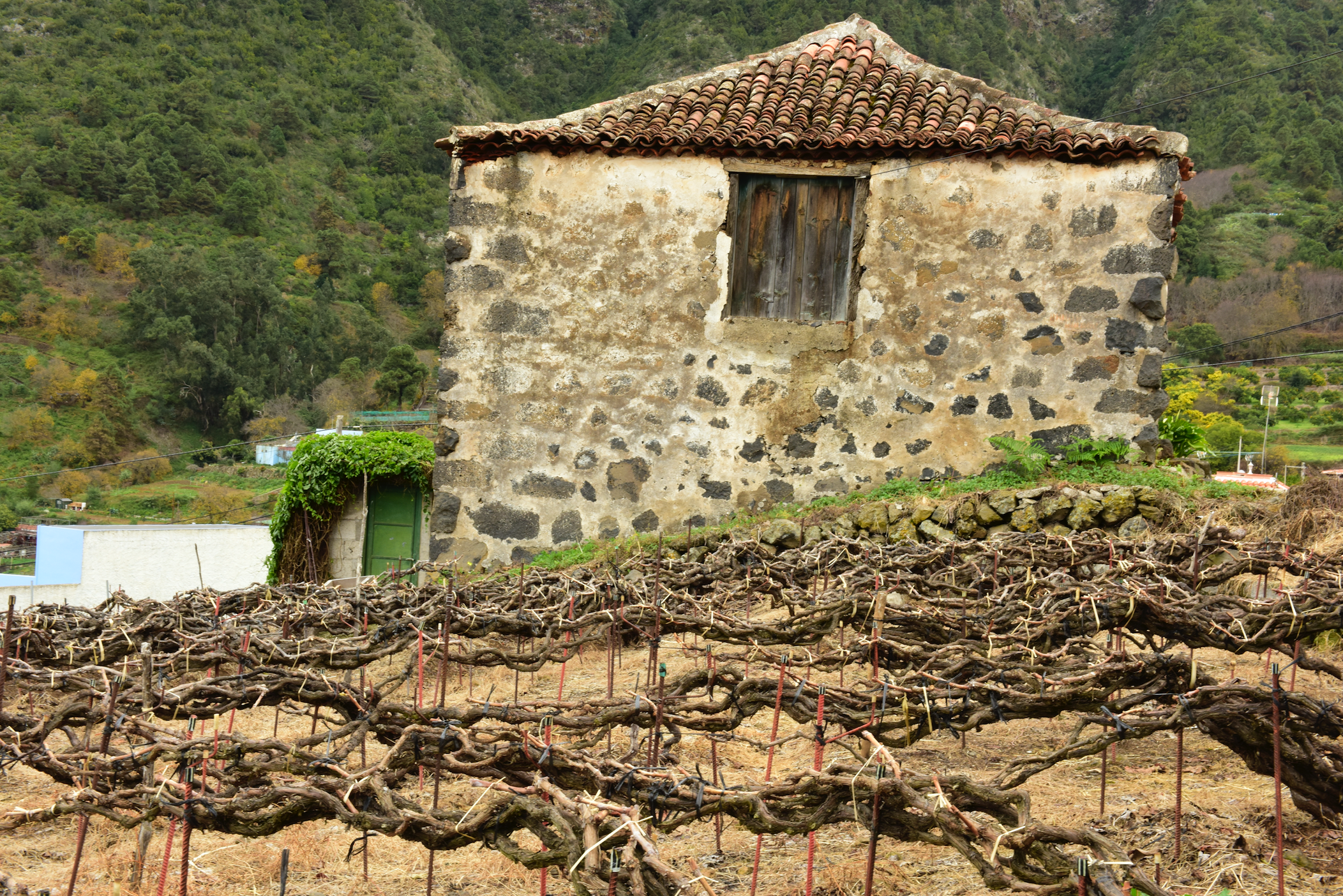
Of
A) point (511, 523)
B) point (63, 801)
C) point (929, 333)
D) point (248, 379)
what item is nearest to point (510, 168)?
point (511, 523)

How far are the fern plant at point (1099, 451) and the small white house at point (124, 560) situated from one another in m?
16.8

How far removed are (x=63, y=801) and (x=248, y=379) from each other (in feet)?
147

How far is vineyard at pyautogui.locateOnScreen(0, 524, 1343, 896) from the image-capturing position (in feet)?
8.90

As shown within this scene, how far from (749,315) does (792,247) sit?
0.72 m

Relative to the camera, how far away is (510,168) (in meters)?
9.26

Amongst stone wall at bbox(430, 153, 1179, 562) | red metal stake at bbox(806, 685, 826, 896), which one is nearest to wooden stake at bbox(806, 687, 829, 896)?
red metal stake at bbox(806, 685, 826, 896)

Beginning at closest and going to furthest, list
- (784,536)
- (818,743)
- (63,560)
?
1. (818,743)
2. (784,536)
3. (63,560)

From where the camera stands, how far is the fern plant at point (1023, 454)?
8695 mm

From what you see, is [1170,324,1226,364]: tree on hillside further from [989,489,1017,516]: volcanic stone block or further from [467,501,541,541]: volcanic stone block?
[467,501,541,541]: volcanic stone block

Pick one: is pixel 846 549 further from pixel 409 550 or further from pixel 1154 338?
pixel 409 550

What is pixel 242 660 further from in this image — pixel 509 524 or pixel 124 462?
pixel 124 462

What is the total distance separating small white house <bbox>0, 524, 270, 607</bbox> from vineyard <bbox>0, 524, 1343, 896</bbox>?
16166 mm

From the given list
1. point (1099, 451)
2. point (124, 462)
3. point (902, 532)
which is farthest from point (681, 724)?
point (124, 462)

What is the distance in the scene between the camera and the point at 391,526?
1327 centimetres
